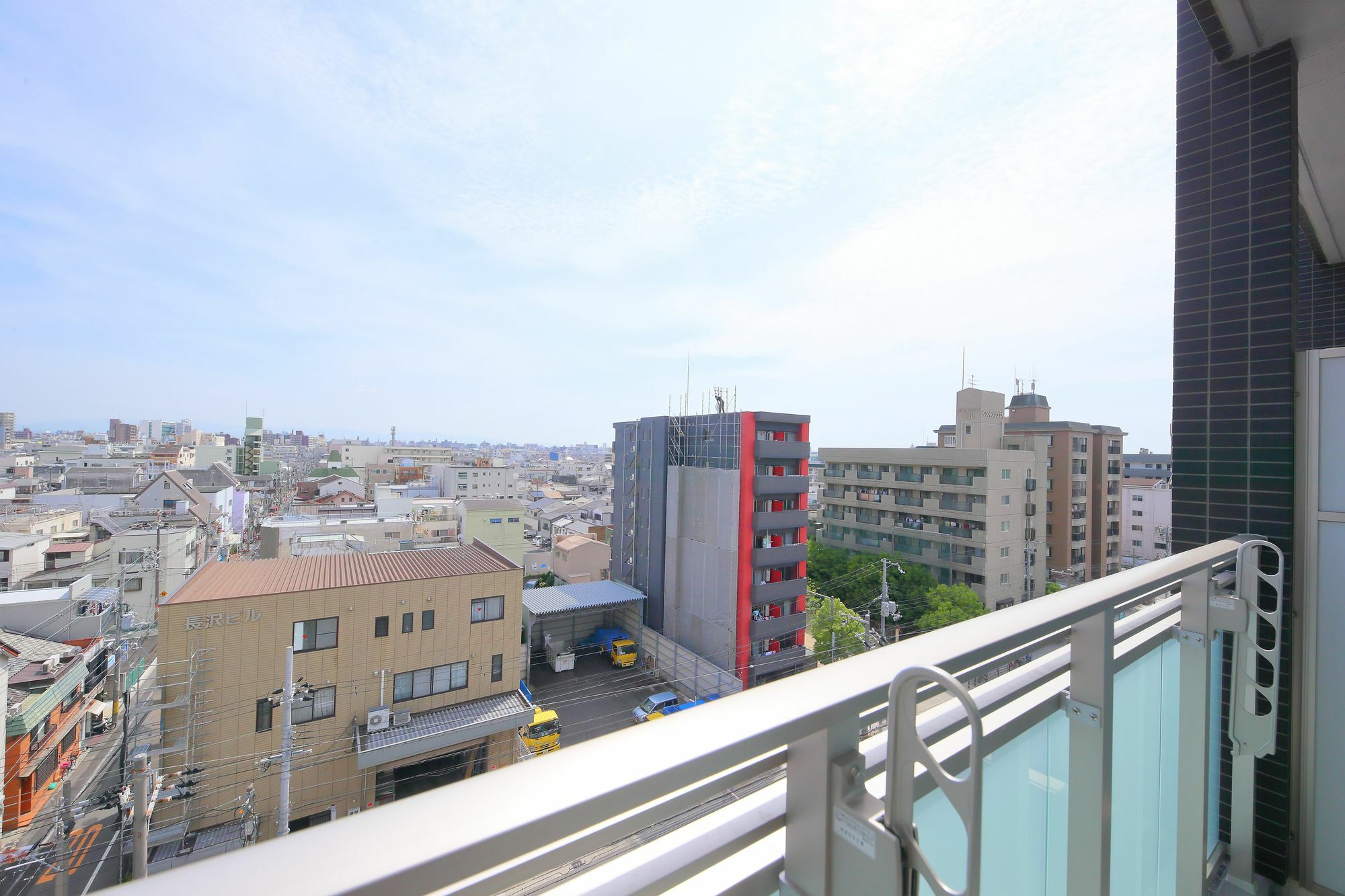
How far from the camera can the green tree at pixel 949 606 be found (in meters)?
10.3

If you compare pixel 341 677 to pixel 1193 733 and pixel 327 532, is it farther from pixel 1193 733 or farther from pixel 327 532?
pixel 327 532

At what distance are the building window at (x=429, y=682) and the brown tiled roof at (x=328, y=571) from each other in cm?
110

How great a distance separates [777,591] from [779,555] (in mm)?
625

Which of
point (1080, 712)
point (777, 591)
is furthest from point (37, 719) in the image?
point (777, 591)

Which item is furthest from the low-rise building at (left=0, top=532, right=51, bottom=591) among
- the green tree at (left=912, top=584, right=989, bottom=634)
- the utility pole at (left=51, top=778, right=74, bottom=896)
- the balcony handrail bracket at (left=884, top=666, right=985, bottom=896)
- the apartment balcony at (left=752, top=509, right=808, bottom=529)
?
the green tree at (left=912, top=584, right=989, bottom=634)

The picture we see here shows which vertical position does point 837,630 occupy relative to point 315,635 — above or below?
below

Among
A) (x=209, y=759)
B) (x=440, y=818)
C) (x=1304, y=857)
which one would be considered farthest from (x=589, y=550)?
(x=440, y=818)

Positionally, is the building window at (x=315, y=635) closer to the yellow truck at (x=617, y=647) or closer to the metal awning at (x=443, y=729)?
the metal awning at (x=443, y=729)

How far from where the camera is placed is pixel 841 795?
44cm

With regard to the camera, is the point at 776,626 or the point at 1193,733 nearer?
the point at 1193,733

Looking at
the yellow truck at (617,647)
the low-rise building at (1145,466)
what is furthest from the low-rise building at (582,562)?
the low-rise building at (1145,466)

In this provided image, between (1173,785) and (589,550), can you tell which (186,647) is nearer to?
(1173,785)

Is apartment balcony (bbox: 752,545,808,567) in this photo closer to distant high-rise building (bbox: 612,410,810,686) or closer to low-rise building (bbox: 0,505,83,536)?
distant high-rise building (bbox: 612,410,810,686)

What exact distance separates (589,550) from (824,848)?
15298 mm
